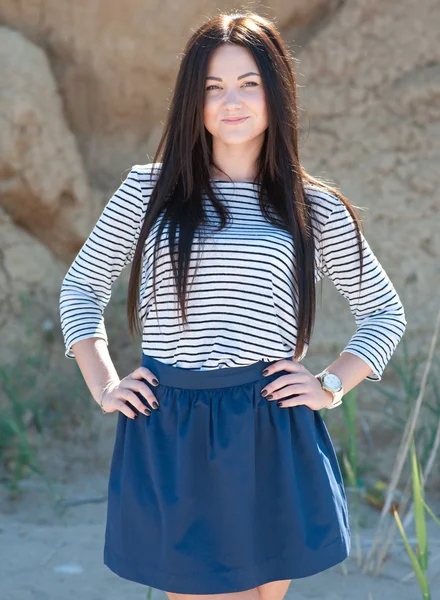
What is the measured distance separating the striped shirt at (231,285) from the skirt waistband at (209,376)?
0.05 feet

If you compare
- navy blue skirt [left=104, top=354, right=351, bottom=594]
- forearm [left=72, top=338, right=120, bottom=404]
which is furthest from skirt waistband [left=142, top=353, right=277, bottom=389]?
forearm [left=72, top=338, right=120, bottom=404]

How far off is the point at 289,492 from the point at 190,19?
2929 mm

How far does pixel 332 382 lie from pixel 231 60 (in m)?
0.72

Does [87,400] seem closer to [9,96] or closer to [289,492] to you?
[9,96]

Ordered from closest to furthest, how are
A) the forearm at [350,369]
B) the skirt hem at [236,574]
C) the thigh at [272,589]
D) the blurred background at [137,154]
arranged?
the skirt hem at [236,574] → the thigh at [272,589] → the forearm at [350,369] → the blurred background at [137,154]

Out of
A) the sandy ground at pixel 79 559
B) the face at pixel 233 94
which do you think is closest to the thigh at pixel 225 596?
the face at pixel 233 94

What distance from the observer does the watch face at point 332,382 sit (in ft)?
6.64

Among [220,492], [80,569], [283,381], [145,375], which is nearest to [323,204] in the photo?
[283,381]

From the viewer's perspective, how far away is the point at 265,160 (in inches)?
83.5

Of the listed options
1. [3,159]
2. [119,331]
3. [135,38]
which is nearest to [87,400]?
[119,331]

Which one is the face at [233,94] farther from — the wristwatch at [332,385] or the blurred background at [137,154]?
the blurred background at [137,154]

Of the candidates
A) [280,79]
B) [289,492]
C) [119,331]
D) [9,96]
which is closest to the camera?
[289,492]

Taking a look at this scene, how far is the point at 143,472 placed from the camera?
194 centimetres

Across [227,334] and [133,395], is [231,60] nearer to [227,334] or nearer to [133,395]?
[227,334]
